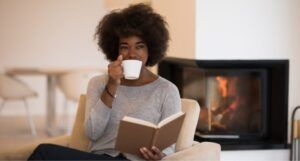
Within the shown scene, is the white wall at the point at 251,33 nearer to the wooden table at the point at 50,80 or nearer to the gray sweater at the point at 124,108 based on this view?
the gray sweater at the point at 124,108

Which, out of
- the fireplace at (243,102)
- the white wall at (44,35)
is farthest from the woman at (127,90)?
the white wall at (44,35)

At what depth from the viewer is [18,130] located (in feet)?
16.4

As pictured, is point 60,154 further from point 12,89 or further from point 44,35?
point 44,35

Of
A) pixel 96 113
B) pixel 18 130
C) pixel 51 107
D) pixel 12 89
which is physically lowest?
pixel 18 130

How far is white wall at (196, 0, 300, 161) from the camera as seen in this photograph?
295cm

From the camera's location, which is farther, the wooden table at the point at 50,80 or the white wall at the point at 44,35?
the white wall at the point at 44,35

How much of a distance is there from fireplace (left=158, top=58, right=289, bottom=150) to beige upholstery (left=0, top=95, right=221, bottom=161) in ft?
3.16

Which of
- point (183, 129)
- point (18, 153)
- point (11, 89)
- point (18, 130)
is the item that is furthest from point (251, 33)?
point (18, 130)

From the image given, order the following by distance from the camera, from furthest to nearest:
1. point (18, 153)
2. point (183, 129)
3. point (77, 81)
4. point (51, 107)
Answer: point (51, 107) < point (77, 81) < point (183, 129) < point (18, 153)

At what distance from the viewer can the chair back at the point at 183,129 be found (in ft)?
6.78

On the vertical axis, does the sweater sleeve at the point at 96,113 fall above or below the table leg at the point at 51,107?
above

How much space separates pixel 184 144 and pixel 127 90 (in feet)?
1.13

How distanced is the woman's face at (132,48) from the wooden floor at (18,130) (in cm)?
250

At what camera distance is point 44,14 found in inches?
233
